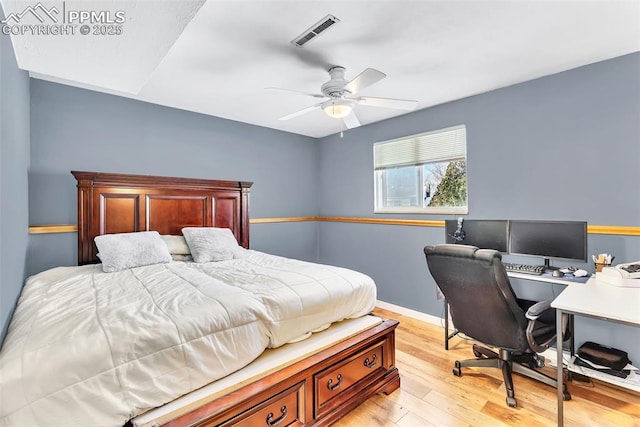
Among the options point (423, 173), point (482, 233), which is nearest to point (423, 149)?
point (423, 173)

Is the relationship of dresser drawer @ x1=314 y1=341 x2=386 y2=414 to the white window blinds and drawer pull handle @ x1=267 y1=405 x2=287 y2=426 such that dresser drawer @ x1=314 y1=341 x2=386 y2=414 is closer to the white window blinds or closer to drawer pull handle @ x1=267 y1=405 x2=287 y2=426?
drawer pull handle @ x1=267 y1=405 x2=287 y2=426

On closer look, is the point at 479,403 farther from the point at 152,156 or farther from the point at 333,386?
the point at 152,156

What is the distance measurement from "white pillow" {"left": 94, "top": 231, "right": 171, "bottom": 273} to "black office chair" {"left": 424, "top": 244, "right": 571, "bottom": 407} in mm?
2352

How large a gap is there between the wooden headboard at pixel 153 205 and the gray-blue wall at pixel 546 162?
200cm

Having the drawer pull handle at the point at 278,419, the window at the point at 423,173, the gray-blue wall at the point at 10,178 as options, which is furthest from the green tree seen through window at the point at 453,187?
the gray-blue wall at the point at 10,178

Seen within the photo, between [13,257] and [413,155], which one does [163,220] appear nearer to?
[13,257]

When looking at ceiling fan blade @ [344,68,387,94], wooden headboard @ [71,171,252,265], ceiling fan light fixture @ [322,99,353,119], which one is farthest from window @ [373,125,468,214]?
wooden headboard @ [71,171,252,265]

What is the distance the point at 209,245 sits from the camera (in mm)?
3008

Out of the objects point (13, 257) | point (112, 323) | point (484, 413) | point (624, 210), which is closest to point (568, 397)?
point (484, 413)

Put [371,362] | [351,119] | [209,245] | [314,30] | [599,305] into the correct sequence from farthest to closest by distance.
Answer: [209,245] → [351,119] → [371,362] → [314,30] → [599,305]

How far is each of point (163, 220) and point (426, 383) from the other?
297 centimetres

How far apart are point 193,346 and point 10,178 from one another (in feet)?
4.80

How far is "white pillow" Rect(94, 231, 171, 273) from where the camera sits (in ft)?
8.16

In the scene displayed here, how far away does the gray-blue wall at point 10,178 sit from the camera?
1455 mm
